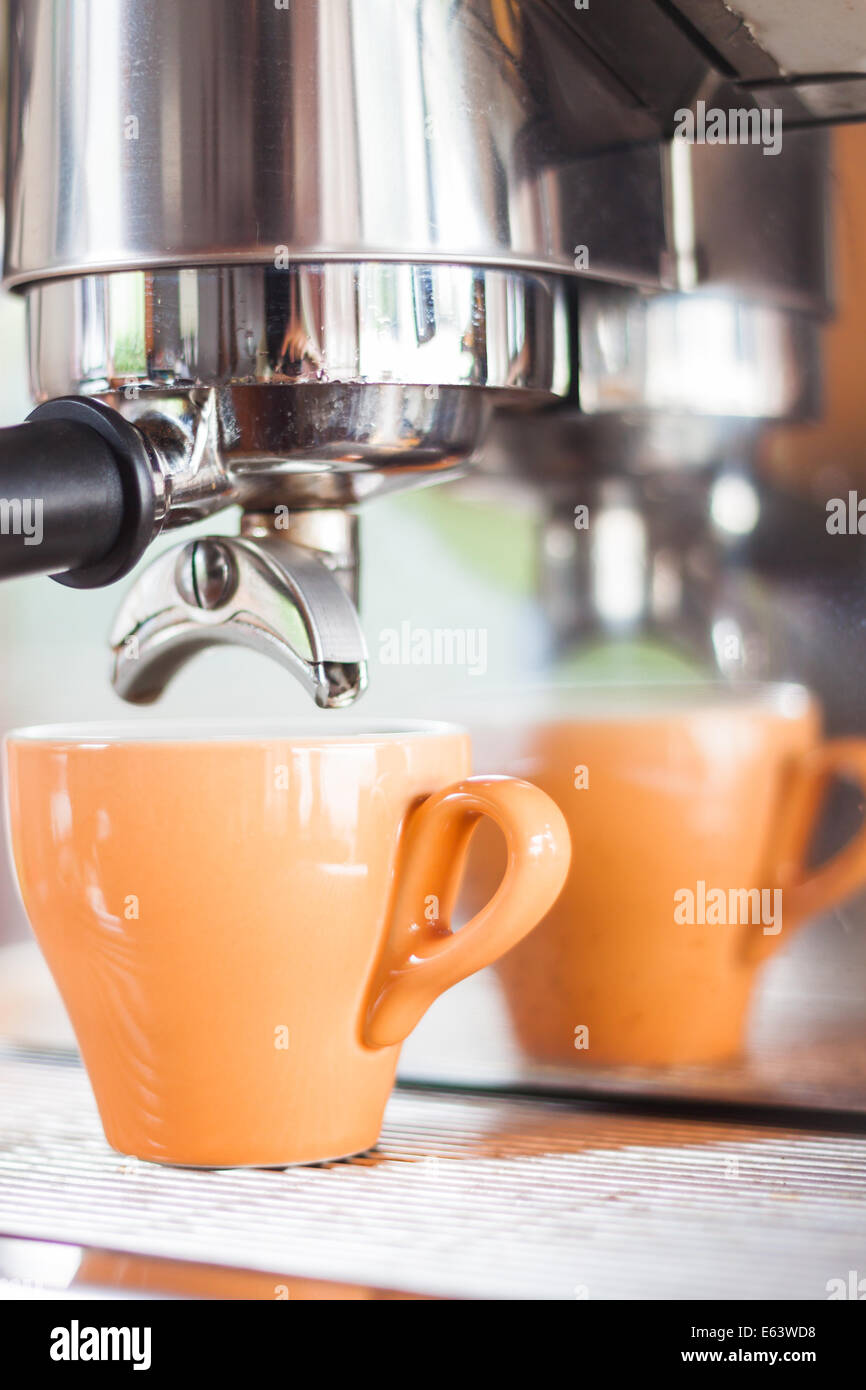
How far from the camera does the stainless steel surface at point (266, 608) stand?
41 cm

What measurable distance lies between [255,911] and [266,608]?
77 millimetres

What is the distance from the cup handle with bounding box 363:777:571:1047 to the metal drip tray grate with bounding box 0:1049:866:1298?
42mm

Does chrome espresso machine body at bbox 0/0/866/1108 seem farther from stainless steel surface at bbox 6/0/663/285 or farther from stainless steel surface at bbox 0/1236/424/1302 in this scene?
stainless steel surface at bbox 0/1236/424/1302

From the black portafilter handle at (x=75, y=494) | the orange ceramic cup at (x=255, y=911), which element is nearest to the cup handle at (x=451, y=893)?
the orange ceramic cup at (x=255, y=911)

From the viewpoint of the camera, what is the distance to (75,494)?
0.34 meters

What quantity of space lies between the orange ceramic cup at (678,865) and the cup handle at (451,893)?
2.4 inches

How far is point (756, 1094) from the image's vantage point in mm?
459

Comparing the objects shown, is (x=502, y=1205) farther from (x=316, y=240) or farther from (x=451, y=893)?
(x=316, y=240)

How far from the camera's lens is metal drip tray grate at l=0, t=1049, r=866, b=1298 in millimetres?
343

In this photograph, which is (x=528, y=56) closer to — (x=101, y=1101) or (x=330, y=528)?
(x=330, y=528)

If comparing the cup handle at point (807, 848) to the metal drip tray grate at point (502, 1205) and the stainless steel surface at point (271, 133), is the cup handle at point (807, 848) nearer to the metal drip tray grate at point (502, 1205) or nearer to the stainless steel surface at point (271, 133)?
the metal drip tray grate at point (502, 1205)

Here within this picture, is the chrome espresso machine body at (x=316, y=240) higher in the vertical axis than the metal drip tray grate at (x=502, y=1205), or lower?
higher

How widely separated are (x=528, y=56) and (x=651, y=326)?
0.09 metres

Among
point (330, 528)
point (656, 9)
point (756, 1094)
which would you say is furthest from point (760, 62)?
point (756, 1094)
